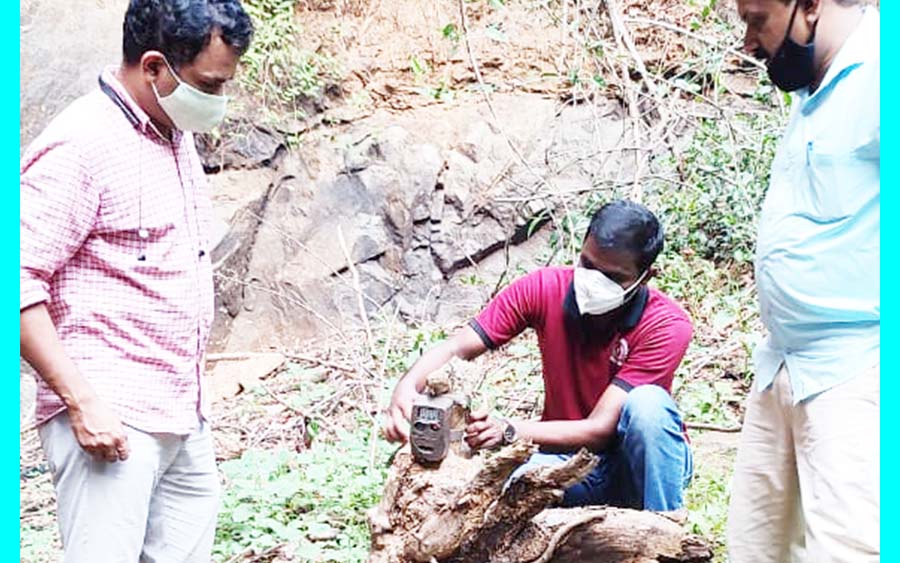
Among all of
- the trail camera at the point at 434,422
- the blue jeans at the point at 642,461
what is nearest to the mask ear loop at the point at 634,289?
the blue jeans at the point at 642,461

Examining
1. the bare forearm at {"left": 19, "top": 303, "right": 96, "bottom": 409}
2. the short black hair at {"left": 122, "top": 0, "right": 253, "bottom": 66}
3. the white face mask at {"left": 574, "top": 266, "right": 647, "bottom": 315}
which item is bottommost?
the white face mask at {"left": 574, "top": 266, "right": 647, "bottom": 315}

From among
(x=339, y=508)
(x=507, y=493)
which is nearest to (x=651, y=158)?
(x=339, y=508)

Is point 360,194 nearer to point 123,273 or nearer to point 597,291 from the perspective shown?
point 597,291

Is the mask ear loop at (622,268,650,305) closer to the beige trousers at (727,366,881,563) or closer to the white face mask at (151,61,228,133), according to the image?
the beige trousers at (727,366,881,563)

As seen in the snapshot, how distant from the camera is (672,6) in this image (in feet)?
25.9

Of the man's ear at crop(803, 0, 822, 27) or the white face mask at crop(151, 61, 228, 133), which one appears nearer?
the man's ear at crop(803, 0, 822, 27)

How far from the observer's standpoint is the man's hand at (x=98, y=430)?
6.87 ft

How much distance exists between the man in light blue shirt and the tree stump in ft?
1.89

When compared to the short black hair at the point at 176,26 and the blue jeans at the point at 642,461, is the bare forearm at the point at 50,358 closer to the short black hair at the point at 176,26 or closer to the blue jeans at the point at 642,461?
the short black hair at the point at 176,26

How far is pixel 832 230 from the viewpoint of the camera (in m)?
2.14

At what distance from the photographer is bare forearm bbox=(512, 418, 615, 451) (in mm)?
2967

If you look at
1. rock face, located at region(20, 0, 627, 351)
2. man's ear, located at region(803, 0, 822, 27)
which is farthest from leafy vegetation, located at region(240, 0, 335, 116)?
man's ear, located at region(803, 0, 822, 27)

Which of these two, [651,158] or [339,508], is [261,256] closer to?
[651,158]

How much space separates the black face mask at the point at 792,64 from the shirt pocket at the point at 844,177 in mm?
167
